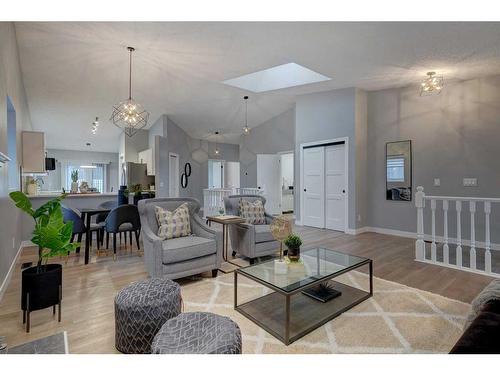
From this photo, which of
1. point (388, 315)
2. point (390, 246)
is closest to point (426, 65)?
point (390, 246)

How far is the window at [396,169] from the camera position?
530 centimetres

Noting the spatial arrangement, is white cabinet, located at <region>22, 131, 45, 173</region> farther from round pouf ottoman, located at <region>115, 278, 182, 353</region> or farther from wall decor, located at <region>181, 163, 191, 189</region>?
wall decor, located at <region>181, 163, 191, 189</region>

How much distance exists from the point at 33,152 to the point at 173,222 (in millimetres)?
3305

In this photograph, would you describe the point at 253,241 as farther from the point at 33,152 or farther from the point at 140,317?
the point at 33,152

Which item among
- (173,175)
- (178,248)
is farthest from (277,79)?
(178,248)

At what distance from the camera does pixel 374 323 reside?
2.11 metres

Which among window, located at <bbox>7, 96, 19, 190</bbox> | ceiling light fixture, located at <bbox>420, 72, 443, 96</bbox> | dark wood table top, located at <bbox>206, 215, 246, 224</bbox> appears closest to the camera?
dark wood table top, located at <bbox>206, 215, 246, 224</bbox>

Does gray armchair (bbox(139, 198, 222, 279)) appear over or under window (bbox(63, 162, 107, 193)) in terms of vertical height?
under

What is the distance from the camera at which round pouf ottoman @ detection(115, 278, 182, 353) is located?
1.73 meters

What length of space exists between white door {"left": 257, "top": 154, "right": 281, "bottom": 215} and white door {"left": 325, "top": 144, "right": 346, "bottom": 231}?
2.33 meters

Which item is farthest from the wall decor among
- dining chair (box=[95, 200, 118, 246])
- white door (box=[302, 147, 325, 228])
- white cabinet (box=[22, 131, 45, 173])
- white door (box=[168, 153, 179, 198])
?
white cabinet (box=[22, 131, 45, 173])

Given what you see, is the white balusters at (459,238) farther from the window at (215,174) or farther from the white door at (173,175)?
the window at (215,174)

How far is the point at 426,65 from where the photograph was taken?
4.18 meters
